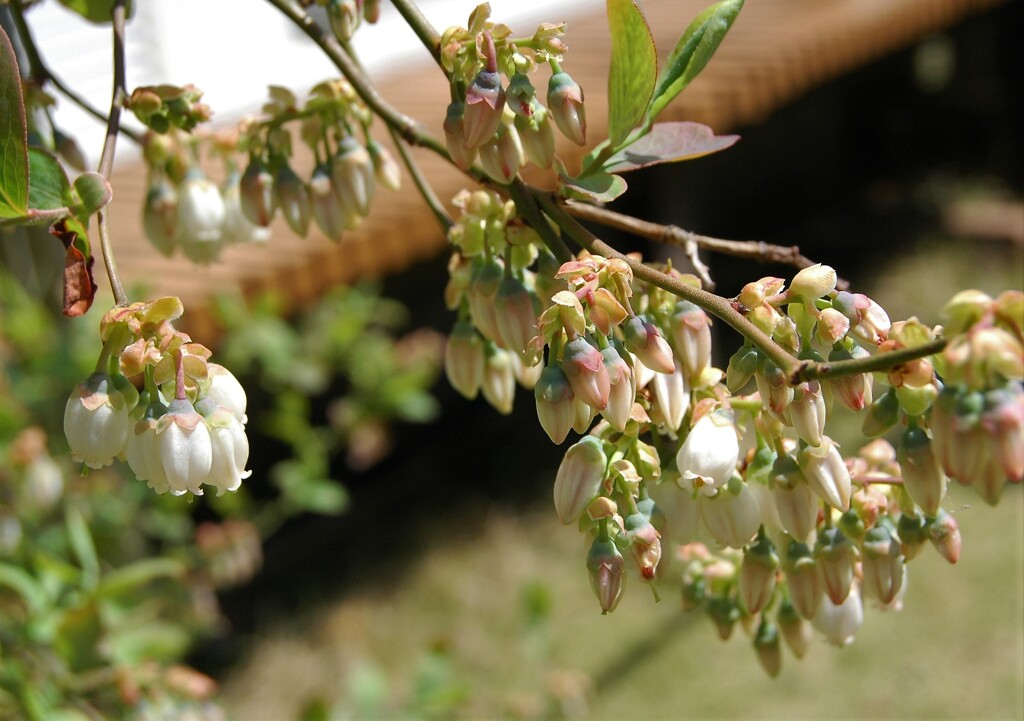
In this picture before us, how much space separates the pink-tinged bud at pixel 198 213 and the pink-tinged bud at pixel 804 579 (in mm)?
567

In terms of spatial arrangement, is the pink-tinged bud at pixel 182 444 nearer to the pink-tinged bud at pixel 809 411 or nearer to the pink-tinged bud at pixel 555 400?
the pink-tinged bud at pixel 555 400

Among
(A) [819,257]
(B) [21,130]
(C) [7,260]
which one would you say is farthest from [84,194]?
(A) [819,257]

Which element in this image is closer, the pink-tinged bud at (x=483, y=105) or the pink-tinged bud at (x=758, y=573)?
the pink-tinged bud at (x=483, y=105)

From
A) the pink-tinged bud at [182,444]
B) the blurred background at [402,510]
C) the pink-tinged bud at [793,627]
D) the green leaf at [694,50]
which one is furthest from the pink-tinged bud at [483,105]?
the blurred background at [402,510]

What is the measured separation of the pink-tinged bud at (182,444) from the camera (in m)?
0.64

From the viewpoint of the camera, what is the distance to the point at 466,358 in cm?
92

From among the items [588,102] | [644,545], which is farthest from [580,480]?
[588,102]

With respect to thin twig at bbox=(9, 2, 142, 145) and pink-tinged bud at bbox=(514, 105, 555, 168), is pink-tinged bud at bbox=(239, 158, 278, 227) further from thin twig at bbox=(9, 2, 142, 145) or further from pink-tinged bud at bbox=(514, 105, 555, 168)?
pink-tinged bud at bbox=(514, 105, 555, 168)

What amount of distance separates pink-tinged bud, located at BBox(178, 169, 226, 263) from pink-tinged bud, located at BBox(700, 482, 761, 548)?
52 centimetres

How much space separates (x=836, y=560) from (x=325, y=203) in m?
0.49

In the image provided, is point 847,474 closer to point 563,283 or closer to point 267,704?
point 563,283

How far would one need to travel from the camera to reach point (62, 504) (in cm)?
183

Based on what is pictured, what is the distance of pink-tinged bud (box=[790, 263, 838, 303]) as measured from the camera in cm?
65

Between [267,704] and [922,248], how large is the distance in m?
4.16
